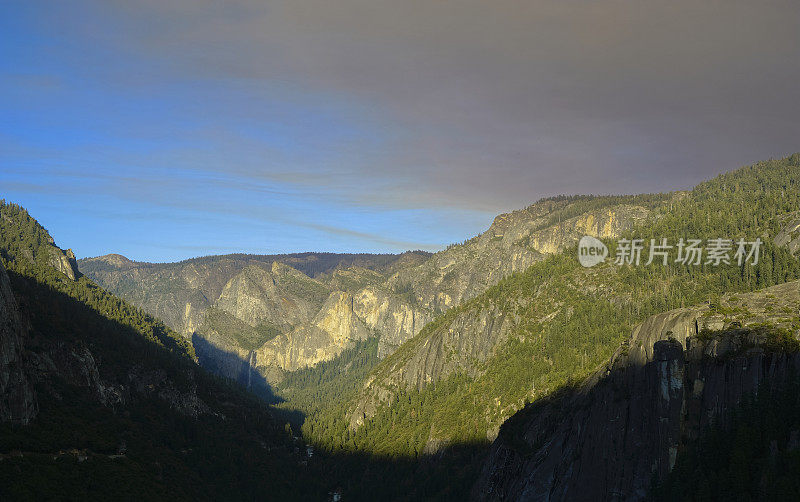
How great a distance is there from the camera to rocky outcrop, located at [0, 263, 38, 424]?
98438 millimetres

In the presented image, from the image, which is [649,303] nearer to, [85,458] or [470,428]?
[470,428]

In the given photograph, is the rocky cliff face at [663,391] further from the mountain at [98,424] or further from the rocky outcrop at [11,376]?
the rocky outcrop at [11,376]

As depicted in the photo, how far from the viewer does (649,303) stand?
180 m

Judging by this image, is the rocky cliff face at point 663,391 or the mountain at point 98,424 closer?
the rocky cliff face at point 663,391

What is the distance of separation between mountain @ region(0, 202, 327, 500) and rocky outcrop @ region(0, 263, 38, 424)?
0.69ft

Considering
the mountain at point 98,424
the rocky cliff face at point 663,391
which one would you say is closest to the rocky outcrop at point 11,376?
the mountain at point 98,424

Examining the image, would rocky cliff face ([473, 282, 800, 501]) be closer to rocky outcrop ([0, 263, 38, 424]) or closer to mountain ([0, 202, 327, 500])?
mountain ([0, 202, 327, 500])

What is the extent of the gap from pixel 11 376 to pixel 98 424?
3000 centimetres

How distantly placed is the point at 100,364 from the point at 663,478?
491ft

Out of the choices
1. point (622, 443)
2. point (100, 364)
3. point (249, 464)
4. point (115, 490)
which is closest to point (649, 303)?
point (622, 443)

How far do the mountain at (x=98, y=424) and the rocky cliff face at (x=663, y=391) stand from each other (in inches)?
3302

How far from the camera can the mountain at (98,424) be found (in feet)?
317

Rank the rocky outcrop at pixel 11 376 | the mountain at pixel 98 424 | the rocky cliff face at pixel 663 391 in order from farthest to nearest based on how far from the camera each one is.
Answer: the rocky outcrop at pixel 11 376 < the mountain at pixel 98 424 < the rocky cliff face at pixel 663 391

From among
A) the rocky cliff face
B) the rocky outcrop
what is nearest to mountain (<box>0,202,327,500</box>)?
the rocky outcrop
